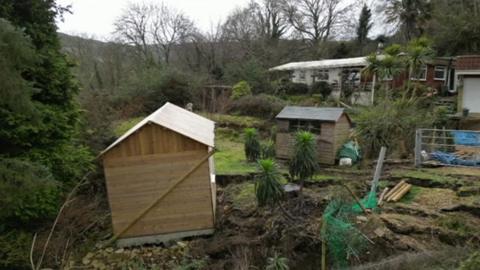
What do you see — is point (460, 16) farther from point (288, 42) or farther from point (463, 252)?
point (463, 252)

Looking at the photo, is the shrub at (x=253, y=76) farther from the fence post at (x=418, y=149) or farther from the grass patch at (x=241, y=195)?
the grass patch at (x=241, y=195)

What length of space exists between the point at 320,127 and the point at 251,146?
7.58 feet

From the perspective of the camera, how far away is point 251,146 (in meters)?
11.8

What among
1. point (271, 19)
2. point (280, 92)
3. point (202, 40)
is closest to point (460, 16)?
point (280, 92)

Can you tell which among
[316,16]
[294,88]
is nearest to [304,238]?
[294,88]

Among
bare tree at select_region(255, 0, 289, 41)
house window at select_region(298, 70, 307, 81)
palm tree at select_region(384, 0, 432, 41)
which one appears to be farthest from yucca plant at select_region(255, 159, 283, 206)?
bare tree at select_region(255, 0, 289, 41)

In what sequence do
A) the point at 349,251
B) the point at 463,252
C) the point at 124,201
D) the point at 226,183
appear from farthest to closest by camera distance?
the point at 226,183 < the point at 124,201 < the point at 349,251 < the point at 463,252

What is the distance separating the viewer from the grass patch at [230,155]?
36.6 ft

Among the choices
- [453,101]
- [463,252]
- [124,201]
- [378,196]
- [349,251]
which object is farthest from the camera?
[453,101]

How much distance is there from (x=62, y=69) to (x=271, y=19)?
26919mm

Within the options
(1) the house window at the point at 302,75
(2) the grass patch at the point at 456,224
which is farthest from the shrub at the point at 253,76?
(2) the grass patch at the point at 456,224

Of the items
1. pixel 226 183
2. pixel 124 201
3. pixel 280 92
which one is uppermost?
pixel 280 92

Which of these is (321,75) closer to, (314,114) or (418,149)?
(314,114)

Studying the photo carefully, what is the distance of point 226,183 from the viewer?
1034cm
